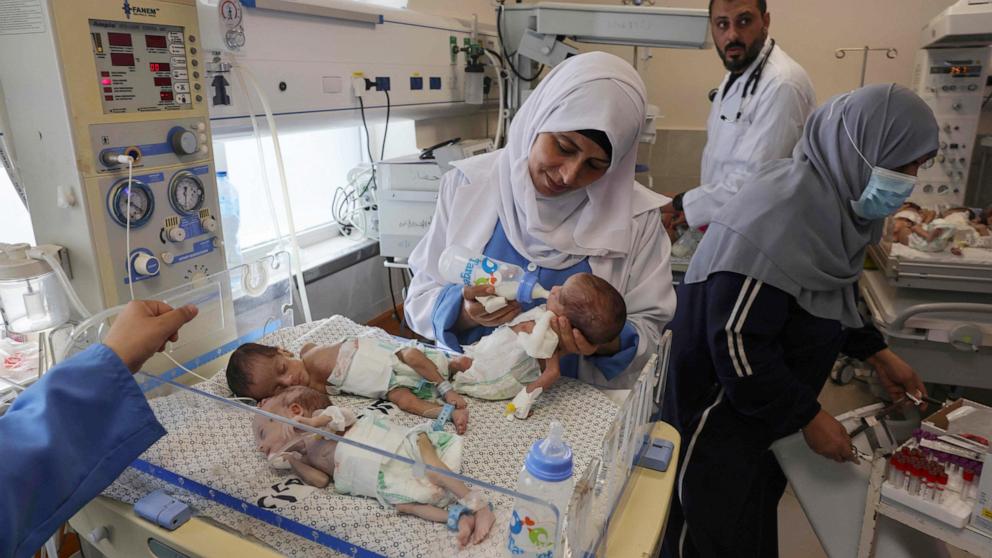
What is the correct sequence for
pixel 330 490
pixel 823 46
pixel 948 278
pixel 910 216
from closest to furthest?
pixel 330 490, pixel 948 278, pixel 910 216, pixel 823 46

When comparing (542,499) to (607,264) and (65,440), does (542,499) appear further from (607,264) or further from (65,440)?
(607,264)

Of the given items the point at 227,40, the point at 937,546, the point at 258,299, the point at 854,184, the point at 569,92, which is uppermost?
the point at 227,40

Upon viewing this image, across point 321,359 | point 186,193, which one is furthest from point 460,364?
point 186,193

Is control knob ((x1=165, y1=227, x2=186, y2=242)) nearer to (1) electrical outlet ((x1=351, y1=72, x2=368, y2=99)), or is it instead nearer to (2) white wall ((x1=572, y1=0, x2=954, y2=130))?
(1) electrical outlet ((x1=351, y1=72, x2=368, y2=99))

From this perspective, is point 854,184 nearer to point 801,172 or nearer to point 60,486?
point 801,172

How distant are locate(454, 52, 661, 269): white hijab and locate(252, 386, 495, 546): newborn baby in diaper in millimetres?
593

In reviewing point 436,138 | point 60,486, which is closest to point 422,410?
point 60,486

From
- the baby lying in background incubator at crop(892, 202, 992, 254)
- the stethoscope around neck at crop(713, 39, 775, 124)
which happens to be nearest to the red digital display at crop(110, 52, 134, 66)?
the stethoscope around neck at crop(713, 39, 775, 124)

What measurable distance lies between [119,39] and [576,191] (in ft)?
3.63

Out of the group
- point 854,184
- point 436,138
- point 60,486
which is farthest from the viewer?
point 436,138

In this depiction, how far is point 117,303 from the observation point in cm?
142

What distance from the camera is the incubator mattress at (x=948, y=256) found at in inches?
100

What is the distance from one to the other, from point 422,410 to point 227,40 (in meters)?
1.31

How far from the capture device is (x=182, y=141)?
1493 millimetres
